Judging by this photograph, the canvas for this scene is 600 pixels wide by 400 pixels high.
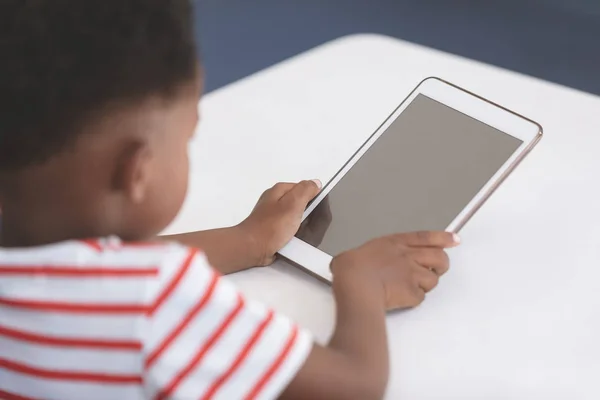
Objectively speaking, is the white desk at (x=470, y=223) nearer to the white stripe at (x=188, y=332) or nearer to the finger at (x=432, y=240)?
the finger at (x=432, y=240)

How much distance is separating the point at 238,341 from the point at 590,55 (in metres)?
1.63

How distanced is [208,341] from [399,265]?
19cm

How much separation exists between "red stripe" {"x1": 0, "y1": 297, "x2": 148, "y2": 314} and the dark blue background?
4.60 feet

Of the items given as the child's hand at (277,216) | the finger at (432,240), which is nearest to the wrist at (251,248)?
the child's hand at (277,216)

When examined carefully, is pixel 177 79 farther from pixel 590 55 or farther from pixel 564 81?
pixel 590 55

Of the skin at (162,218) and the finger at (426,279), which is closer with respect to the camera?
the skin at (162,218)

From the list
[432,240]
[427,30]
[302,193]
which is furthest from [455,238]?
[427,30]

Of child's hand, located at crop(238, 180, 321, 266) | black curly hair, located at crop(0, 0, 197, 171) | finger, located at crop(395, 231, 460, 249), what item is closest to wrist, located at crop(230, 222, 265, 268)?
child's hand, located at crop(238, 180, 321, 266)

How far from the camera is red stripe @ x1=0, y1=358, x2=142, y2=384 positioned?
1.27 feet

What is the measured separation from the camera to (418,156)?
609mm

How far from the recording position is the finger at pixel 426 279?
1.75ft

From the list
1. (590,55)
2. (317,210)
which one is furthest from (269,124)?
(590,55)

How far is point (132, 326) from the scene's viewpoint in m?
0.38

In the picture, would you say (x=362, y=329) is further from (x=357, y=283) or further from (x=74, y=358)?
(x=74, y=358)
